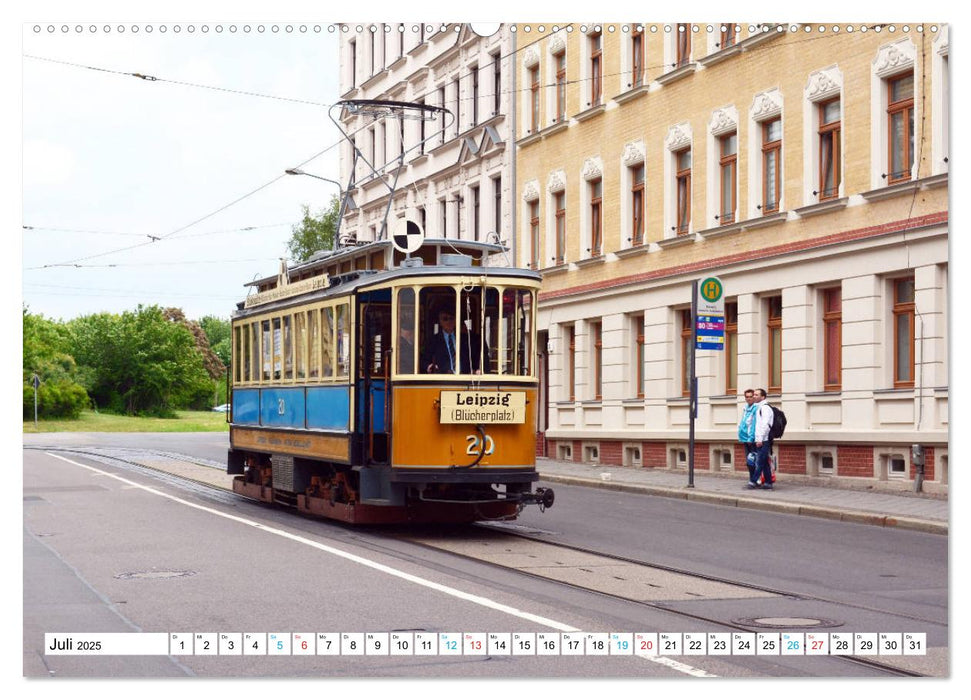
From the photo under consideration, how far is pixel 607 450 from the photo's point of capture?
32.1 metres

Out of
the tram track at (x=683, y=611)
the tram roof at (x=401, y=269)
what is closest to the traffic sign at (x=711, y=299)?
the tram roof at (x=401, y=269)

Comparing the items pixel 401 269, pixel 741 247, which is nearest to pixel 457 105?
pixel 741 247

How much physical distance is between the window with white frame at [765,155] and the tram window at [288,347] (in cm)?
991

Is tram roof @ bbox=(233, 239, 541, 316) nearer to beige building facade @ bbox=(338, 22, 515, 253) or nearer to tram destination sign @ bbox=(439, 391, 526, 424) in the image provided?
tram destination sign @ bbox=(439, 391, 526, 424)

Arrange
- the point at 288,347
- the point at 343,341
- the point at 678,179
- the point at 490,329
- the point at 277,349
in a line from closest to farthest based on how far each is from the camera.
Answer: the point at 490,329
the point at 343,341
the point at 288,347
the point at 277,349
the point at 678,179

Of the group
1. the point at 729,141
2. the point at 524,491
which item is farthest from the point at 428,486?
the point at 729,141

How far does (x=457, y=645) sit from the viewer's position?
5.79 meters

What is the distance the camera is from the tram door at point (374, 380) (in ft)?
55.0

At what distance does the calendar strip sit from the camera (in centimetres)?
585

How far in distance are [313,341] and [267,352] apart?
2.47 m

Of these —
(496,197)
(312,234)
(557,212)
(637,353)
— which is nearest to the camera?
(637,353)

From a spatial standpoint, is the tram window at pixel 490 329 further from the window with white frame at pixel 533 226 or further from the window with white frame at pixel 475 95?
the window with white frame at pixel 533 226

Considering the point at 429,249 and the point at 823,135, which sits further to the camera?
the point at 823,135

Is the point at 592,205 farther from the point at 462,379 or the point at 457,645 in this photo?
the point at 457,645
